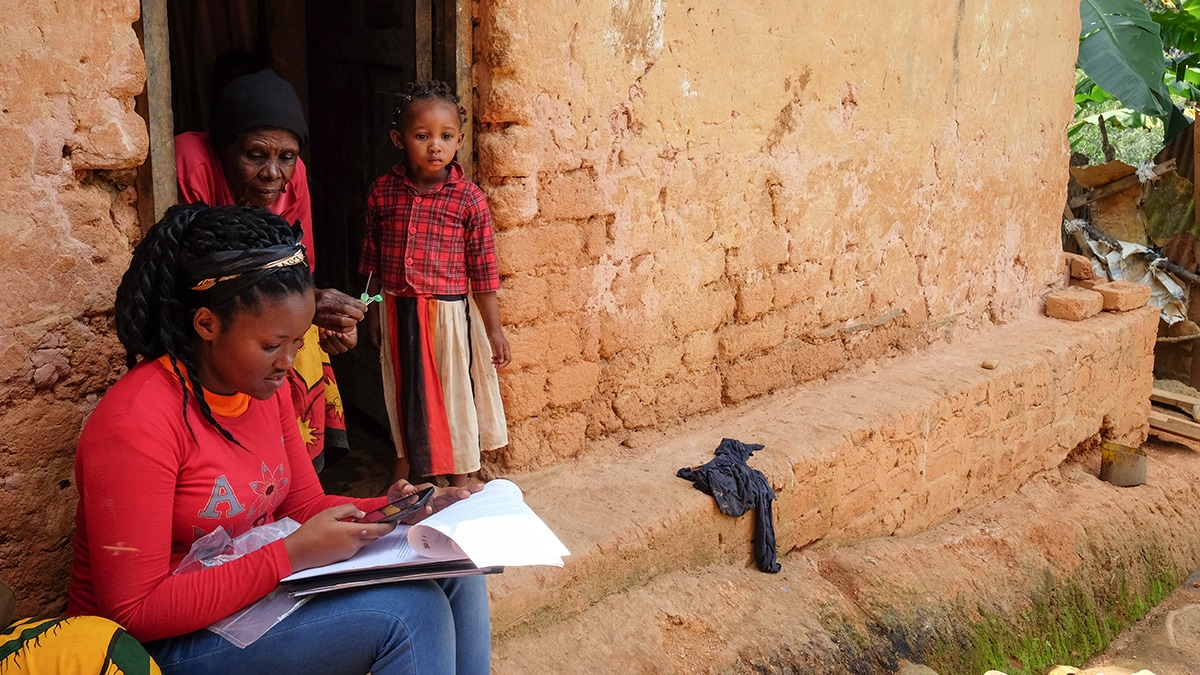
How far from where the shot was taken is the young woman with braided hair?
1.94m

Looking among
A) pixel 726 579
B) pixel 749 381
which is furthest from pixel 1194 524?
pixel 726 579

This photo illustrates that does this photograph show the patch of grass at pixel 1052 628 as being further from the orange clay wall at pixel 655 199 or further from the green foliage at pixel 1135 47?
the green foliage at pixel 1135 47

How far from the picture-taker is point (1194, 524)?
6.64 meters

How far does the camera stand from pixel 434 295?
3.44m

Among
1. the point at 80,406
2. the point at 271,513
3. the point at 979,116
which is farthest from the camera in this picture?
the point at 979,116

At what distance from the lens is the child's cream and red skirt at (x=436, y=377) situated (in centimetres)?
346

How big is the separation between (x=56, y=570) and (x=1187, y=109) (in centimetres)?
1353

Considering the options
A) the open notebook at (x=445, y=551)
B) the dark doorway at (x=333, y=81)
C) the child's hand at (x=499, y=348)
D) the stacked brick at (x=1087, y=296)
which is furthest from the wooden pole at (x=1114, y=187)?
the open notebook at (x=445, y=551)

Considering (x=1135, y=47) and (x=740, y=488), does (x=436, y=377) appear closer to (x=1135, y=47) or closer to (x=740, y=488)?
(x=740, y=488)

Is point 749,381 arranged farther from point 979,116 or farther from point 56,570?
point 56,570

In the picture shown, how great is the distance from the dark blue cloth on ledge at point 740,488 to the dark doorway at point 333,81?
4.60 feet

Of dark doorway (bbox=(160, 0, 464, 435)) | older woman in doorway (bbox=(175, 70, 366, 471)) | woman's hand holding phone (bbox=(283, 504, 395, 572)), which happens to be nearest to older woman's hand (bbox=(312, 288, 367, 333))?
older woman in doorway (bbox=(175, 70, 366, 471))

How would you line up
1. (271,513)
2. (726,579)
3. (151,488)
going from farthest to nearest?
(726,579)
(271,513)
(151,488)

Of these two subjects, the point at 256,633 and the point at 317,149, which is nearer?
→ the point at 256,633
